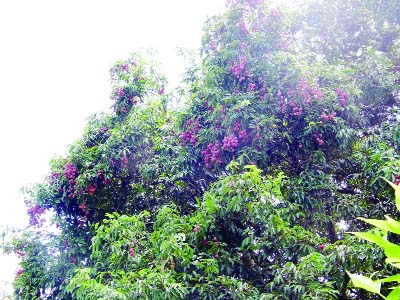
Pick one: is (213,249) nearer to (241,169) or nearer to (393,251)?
(241,169)

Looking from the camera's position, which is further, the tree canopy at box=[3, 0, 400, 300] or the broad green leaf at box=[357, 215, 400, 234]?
the tree canopy at box=[3, 0, 400, 300]

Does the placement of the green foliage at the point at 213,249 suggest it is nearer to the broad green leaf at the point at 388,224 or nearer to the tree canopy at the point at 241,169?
the tree canopy at the point at 241,169

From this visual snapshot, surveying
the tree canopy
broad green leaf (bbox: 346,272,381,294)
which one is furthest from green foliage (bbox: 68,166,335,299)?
broad green leaf (bbox: 346,272,381,294)

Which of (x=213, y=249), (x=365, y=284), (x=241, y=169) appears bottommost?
(x=213, y=249)

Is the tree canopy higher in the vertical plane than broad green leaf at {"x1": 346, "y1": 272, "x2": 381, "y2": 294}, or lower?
lower

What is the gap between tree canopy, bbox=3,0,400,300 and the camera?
129 inches

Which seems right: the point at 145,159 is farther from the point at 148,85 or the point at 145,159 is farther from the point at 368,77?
the point at 368,77

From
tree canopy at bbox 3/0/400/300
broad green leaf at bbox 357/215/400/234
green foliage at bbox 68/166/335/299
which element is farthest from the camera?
tree canopy at bbox 3/0/400/300

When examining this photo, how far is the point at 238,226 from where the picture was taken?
3.56 m

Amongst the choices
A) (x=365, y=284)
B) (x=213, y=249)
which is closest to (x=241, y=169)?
(x=213, y=249)

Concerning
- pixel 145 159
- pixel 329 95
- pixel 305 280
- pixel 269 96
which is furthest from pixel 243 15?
pixel 305 280

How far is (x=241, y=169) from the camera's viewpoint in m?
3.75

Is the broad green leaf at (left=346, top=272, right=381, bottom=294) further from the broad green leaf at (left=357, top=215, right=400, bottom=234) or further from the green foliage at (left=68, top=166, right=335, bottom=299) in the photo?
the green foliage at (left=68, top=166, right=335, bottom=299)

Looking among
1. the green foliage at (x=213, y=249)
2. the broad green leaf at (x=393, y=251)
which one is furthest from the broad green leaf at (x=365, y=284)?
the green foliage at (x=213, y=249)
